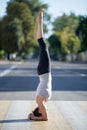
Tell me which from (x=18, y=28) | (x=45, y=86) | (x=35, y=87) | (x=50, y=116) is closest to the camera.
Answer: (x=45, y=86)

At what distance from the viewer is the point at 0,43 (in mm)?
102625

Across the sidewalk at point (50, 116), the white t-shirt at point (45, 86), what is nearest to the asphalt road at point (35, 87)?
the sidewalk at point (50, 116)

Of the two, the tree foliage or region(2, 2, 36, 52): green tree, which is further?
the tree foliage

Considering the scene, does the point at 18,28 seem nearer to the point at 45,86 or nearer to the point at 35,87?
the point at 35,87

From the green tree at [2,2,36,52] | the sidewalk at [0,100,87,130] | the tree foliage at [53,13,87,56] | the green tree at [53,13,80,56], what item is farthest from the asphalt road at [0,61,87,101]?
the tree foliage at [53,13,87,56]

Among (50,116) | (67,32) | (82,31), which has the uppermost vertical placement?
(50,116)

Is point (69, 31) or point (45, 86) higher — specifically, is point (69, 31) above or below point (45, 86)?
below

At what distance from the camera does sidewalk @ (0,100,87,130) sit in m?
9.06

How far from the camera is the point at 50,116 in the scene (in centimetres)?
1045

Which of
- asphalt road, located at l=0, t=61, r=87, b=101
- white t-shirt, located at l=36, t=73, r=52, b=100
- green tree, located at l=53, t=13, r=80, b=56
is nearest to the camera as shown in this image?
white t-shirt, located at l=36, t=73, r=52, b=100

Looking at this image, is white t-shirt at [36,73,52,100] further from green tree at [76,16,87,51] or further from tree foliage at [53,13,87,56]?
green tree at [76,16,87,51]

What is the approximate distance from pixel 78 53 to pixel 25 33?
25607mm

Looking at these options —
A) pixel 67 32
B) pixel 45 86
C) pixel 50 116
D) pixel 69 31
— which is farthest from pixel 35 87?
pixel 69 31

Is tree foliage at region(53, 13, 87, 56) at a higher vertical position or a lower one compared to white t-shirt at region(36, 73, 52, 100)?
lower
